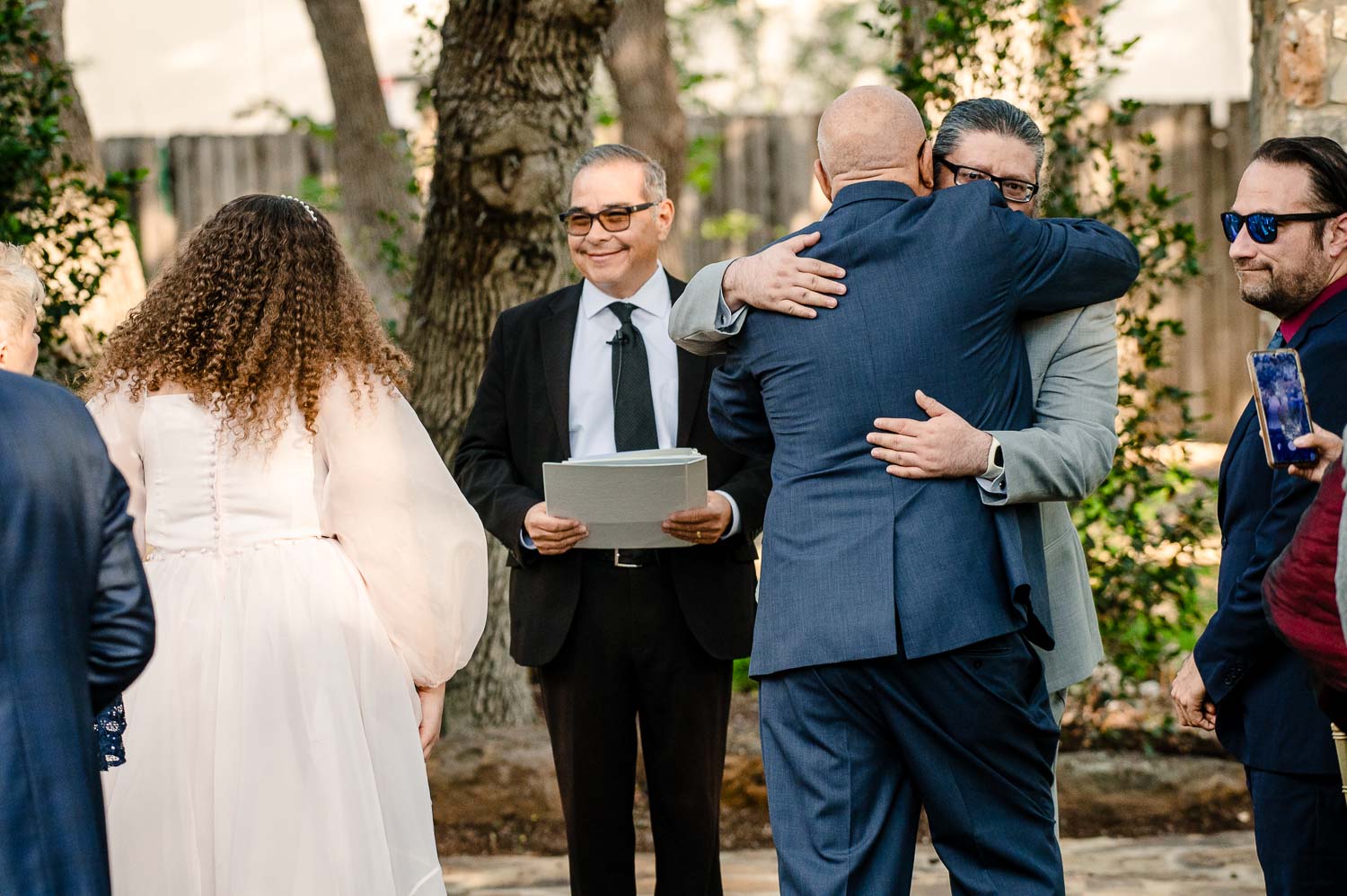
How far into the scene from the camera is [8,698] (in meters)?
2.24

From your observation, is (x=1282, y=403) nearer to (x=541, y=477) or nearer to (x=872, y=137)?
(x=872, y=137)

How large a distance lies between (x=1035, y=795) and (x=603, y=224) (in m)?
1.90

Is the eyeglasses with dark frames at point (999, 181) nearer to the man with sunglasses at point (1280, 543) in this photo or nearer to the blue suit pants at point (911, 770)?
the man with sunglasses at point (1280, 543)

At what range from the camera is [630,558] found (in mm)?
3889

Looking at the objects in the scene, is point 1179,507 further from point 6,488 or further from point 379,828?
point 6,488

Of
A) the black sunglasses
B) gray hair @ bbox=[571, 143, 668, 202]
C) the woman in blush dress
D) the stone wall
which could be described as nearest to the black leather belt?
the woman in blush dress

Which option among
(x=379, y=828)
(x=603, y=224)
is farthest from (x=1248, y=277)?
(x=379, y=828)

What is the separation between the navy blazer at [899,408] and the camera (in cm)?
286

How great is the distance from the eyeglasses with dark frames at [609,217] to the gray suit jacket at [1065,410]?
2.63ft

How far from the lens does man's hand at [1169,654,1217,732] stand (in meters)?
3.03

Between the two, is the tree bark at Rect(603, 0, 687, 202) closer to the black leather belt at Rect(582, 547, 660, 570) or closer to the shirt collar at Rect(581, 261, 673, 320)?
the shirt collar at Rect(581, 261, 673, 320)

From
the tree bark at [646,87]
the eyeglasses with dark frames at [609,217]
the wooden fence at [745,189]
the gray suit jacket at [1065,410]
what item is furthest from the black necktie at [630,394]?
the wooden fence at [745,189]

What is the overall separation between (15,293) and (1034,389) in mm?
2123

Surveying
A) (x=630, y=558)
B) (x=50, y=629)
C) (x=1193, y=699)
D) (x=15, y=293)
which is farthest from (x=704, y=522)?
(x=50, y=629)
